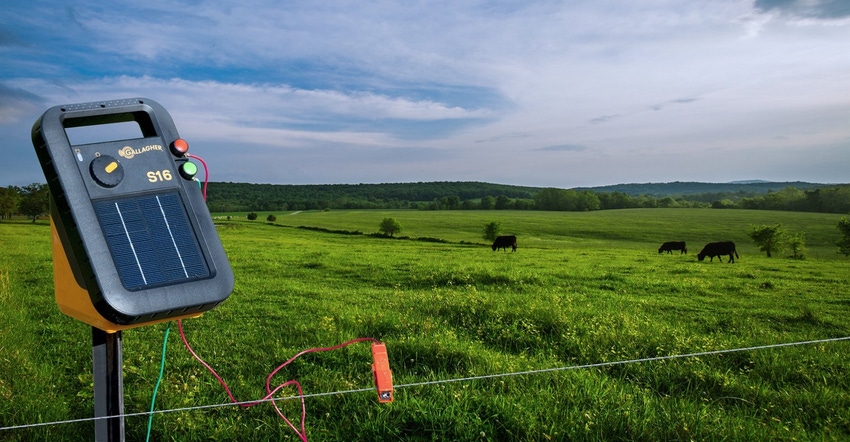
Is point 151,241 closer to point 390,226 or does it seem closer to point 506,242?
point 506,242

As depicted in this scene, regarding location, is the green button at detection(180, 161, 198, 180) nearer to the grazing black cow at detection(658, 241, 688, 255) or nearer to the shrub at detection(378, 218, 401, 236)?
the grazing black cow at detection(658, 241, 688, 255)

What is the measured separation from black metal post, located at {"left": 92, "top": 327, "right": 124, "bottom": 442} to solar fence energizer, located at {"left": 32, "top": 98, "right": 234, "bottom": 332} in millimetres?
307

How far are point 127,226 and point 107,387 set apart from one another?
0.99 meters

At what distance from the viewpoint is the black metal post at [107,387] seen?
296 centimetres

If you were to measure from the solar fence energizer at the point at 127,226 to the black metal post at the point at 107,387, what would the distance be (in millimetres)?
307

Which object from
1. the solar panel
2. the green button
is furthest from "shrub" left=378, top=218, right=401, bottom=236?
the solar panel

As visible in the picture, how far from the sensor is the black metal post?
2.96 metres

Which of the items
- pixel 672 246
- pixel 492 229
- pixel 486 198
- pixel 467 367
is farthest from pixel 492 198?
pixel 467 367

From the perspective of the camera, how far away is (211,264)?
2697 mm

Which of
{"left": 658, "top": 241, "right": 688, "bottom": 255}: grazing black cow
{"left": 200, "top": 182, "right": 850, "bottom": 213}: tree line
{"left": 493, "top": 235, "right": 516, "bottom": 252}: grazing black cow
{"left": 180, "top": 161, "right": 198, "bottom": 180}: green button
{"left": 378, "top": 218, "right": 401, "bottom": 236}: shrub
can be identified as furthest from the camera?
{"left": 200, "top": 182, "right": 850, "bottom": 213}: tree line

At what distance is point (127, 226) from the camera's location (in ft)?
8.69

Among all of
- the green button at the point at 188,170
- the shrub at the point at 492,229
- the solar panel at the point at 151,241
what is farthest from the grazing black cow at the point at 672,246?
the solar panel at the point at 151,241

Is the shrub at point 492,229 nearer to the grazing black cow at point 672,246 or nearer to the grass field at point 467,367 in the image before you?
the grazing black cow at point 672,246

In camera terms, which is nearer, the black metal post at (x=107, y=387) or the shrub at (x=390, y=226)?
the black metal post at (x=107, y=387)
